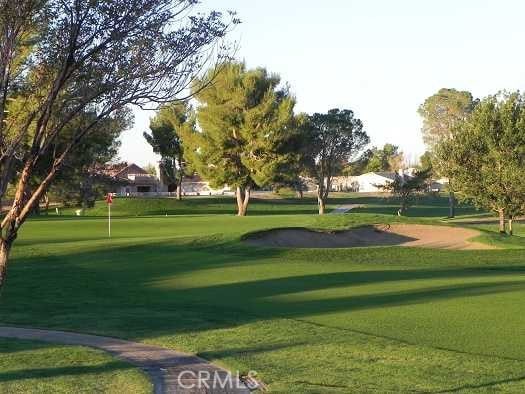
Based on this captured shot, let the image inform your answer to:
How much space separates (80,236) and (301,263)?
58.0 ft

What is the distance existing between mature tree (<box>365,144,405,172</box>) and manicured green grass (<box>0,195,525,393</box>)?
13383 cm

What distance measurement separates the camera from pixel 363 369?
10.8 metres

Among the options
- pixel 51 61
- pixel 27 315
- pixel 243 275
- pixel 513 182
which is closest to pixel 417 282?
pixel 243 275

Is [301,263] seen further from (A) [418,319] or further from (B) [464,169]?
(B) [464,169]

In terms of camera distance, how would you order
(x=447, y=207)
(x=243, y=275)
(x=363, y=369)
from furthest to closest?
(x=447, y=207) < (x=243, y=275) < (x=363, y=369)

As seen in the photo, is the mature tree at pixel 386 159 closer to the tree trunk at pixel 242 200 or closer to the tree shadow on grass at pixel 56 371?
the tree trunk at pixel 242 200

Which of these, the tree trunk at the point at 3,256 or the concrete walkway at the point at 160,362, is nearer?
the concrete walkway at the point at 160,362

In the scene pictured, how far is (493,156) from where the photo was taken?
4519 centimetres

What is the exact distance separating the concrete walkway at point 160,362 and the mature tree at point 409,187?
6991cm

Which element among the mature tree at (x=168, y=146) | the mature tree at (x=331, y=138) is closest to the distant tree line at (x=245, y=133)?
the mature tree at (x=331, y=138)

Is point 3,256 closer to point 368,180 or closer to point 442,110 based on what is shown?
point 442,110

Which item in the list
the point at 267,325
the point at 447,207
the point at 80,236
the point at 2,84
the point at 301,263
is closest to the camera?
the point at 2,84

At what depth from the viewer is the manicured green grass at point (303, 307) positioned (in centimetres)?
1091

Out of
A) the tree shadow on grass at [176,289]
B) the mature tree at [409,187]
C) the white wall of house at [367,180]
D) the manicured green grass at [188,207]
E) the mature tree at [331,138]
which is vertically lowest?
the tree shadow on grass at [176,289]
